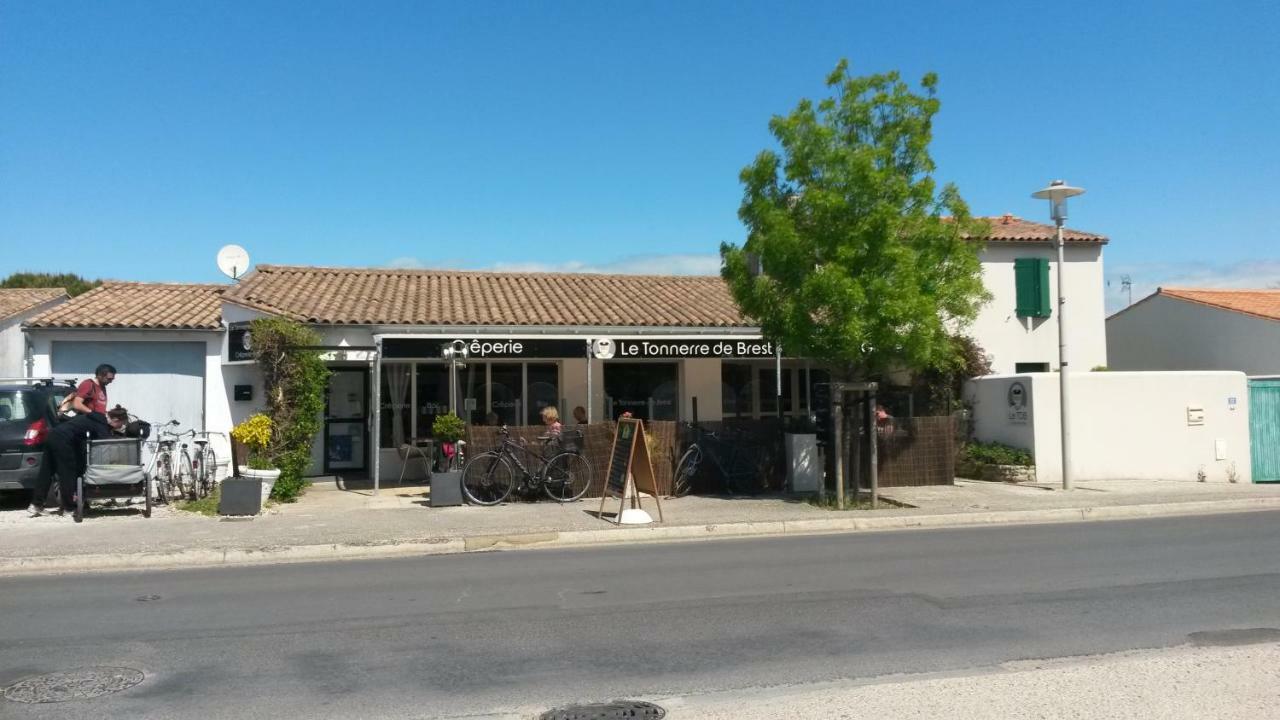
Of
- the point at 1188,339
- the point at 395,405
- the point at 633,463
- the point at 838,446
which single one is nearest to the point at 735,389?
the point at 838,446

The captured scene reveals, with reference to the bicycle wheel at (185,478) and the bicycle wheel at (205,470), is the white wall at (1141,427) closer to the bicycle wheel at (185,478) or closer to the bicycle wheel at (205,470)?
the bicycle wheel at (205,470)

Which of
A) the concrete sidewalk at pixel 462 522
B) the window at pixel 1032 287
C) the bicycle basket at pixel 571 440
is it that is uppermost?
the window at pixel 1032 287

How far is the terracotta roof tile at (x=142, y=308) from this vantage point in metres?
17.3

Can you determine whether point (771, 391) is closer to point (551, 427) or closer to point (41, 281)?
point (551, 427)

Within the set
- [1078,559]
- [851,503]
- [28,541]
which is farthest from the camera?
[851,503]

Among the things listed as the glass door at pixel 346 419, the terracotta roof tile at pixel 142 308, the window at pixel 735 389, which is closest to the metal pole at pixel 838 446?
the window at pixel 735 389

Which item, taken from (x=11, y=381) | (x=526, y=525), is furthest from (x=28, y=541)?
(x=526, y=525)

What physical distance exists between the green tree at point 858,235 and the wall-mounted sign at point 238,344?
809cm

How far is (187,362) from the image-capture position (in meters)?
17.8

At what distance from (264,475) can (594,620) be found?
26.2 feet

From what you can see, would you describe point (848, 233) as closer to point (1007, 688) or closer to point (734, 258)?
point (734, 258)

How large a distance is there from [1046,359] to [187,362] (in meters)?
17.7

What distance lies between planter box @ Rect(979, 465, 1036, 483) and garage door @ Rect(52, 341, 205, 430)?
549 inches

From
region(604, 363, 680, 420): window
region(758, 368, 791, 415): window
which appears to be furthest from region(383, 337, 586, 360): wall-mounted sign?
region(758, 368, 791, 415): window
